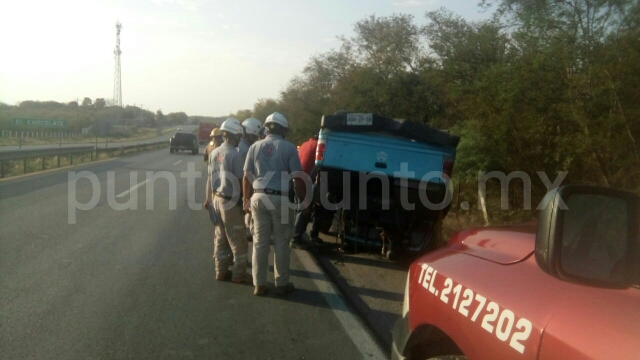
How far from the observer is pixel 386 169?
8.59m

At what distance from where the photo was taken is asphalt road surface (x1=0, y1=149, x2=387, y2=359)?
534 centimetres

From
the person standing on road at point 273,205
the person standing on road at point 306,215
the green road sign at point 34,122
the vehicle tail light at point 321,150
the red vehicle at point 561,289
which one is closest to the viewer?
the red vehicle at point 561,289

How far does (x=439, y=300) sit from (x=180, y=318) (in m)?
3.58

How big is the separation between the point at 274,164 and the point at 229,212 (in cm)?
97

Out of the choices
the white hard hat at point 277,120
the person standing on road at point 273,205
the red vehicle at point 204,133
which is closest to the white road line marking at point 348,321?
A: the person standing on road at point 273,205

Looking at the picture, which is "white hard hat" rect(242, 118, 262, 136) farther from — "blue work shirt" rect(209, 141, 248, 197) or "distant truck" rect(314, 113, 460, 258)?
"blue work shirt" rect(209, 141, 248, 197)

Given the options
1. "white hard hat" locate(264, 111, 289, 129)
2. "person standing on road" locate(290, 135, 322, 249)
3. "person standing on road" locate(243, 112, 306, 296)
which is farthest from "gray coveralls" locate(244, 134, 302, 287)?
"person standing on road" locate(290, 135, 322, 249)

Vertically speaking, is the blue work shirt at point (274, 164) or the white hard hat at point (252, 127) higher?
the white hard hat at point (252, 127)

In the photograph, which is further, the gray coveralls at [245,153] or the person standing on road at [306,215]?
the person standing on road at [306,215]

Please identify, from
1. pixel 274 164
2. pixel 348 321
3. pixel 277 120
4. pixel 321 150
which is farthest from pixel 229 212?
pixel 348 321

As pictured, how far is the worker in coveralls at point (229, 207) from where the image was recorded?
767cm

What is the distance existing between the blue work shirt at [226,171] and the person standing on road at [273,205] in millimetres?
516

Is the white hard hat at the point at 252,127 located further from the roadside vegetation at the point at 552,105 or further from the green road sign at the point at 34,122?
the green road sign at the point at 34,122

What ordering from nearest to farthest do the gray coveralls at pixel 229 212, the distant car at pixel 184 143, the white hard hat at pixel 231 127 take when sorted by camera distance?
the gray coveralls at pixel 229 212, the white hard hat at pixel 231 127, the distant car at pixel 184 143
